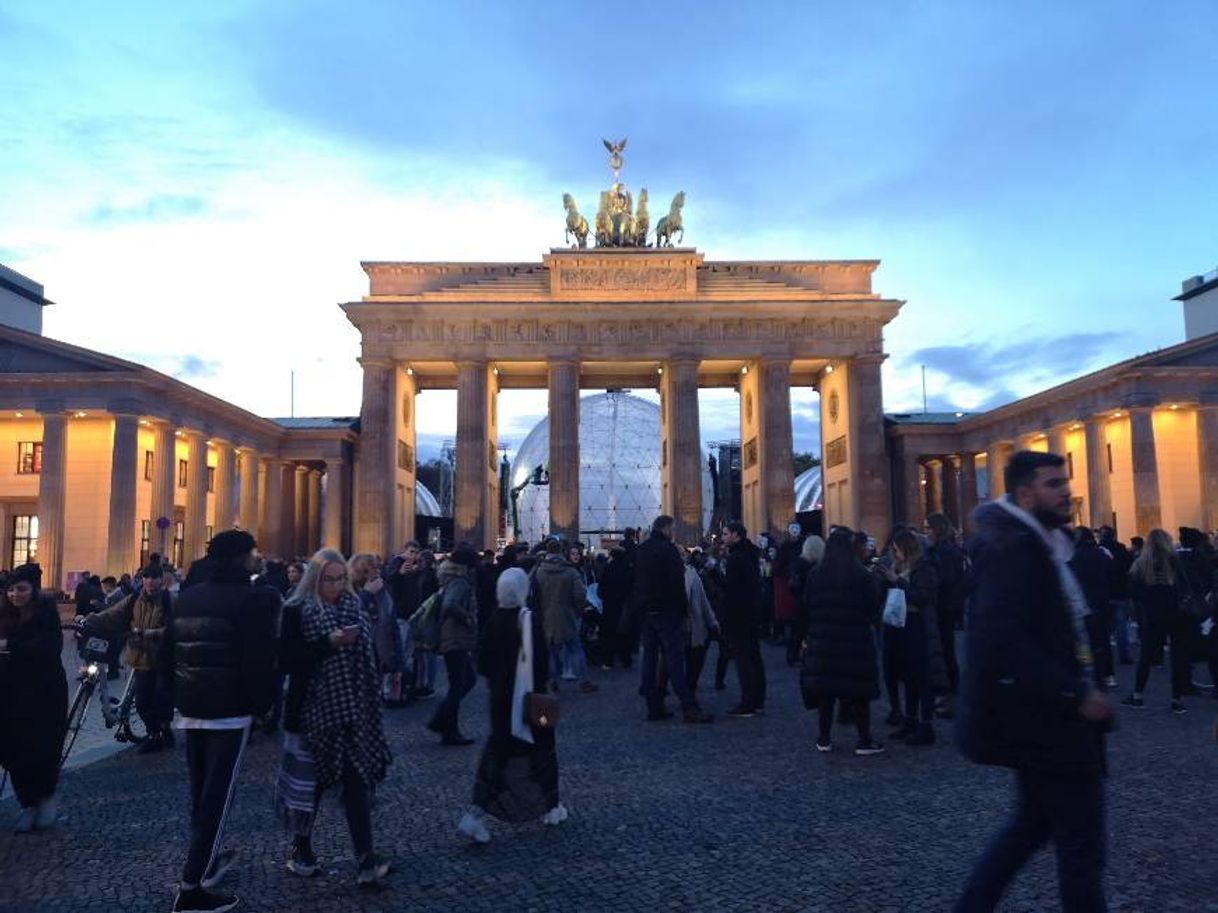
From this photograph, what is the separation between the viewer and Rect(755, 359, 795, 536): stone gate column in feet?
135

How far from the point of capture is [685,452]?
4078 centimetres

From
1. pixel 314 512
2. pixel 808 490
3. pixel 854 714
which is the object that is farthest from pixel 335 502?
pixel 854 714

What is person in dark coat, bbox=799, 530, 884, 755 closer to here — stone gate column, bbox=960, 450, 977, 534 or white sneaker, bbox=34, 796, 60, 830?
white sneaker, bbox=34, 796, 60, 830

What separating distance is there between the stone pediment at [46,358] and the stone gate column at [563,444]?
1723 centimetres

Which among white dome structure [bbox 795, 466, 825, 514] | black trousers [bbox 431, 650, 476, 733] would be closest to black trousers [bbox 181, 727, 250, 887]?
black trousers [bbox 431, 650, 476, 733]

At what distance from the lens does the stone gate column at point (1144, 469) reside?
105ft

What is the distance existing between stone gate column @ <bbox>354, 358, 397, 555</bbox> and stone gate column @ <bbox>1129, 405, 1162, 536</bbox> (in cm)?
2923

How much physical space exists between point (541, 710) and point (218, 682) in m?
1.95

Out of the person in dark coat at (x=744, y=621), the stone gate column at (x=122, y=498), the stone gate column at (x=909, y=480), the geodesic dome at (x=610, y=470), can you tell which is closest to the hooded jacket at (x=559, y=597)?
the person in dark coat at (x=744, y=621)

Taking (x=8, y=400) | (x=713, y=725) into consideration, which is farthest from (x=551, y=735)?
(x=8, y=400)

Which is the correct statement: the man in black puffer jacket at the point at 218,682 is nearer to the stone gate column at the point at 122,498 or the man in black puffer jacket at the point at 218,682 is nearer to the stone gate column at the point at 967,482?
the stone gate column at the point at 122,498

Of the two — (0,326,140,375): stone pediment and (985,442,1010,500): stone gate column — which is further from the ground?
(0,326,140,375): stone pediment

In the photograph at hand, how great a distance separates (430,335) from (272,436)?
9.19m

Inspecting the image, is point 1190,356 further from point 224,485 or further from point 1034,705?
point 224,485
